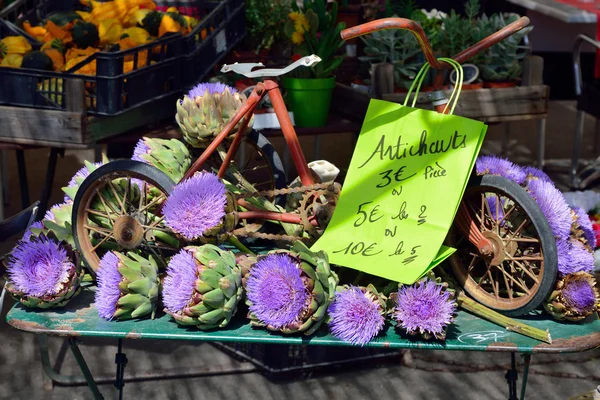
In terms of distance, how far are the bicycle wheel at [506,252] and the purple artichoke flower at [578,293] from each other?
3 centimetres

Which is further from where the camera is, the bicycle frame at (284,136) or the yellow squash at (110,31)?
the yellow squash at (110,31)

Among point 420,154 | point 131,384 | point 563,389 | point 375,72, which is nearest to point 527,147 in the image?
point 375,72

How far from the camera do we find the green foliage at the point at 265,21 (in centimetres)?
368

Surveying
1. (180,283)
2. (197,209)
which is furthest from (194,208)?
(180,283)

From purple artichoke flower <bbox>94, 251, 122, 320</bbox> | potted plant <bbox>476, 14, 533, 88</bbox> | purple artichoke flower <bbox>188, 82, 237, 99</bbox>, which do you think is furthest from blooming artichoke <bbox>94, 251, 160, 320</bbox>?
potted plant <bbox>476, 14, 533, 88</bbox>

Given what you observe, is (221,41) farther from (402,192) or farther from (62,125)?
(402,192)

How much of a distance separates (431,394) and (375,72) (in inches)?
51.6

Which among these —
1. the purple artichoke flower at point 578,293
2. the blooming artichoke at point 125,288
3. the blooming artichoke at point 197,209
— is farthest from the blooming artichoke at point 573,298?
the blooming artichoke at point 125,288

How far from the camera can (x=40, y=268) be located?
157 cm

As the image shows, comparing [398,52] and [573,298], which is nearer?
[573,298]

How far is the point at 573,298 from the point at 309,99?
1.94 m

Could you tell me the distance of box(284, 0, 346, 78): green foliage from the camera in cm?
328

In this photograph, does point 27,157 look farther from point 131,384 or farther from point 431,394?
point 431,394

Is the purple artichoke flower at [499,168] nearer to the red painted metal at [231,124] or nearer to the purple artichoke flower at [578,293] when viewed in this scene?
the purple artichoke flower at [578,293]
